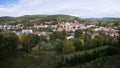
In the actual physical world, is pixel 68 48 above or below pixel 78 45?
below

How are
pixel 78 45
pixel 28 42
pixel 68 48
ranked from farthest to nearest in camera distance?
pixel 28 42 → pixel 78 45 → pixel 68 48

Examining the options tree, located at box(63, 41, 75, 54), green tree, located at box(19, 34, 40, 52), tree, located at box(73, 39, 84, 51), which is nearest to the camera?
tree, located at box(63, 41, 75, 54)

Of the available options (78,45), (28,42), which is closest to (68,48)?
(78,45)

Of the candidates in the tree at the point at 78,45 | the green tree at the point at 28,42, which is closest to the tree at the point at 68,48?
the tree at the point at 78,45

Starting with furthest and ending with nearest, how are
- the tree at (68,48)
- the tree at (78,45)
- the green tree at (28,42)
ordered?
the tree at (78,45), the green tree at (28,42), the tree at (68,48)

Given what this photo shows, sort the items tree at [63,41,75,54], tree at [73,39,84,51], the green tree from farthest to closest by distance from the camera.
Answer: tree at [73,39,84,51]
the green tree
tree at [63,41,75,54]

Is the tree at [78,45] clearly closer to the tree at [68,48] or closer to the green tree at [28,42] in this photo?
the tree at [68,48]

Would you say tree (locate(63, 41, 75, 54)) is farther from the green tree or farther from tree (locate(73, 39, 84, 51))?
the green tree

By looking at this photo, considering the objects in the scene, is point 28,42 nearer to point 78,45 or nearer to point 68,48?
point 68,48

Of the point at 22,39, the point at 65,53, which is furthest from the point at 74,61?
the point at 22,39

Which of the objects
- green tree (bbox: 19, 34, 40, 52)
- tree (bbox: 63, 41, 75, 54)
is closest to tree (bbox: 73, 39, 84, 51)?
tree (bbox: 63, 41, 75, 54)

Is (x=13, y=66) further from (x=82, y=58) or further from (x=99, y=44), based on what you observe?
(x=99, y=44)

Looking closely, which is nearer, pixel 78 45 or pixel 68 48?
pixel 68 48
